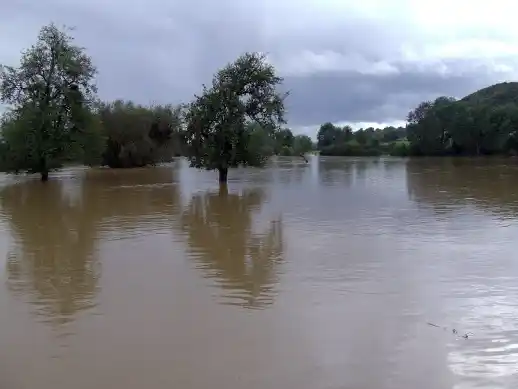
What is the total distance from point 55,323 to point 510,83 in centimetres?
17170

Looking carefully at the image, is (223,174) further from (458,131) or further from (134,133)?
(458,131)

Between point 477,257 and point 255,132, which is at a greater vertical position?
point 255,132

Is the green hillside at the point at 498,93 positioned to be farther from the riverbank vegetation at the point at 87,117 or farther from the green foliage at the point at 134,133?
the riverbank vegetation at the point at 87,117

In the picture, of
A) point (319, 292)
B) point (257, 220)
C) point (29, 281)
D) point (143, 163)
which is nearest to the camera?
point (319, 292)

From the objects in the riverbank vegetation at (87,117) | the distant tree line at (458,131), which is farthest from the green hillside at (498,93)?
the riverbank vegetation at (87,117)

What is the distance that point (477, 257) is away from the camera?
10.4m

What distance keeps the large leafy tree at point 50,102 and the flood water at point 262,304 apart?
20.8 metres

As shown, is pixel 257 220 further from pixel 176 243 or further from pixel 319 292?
pixel 319 292

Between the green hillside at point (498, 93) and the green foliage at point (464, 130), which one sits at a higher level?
the green hillside at point (498, 93)

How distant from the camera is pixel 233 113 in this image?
31078 mm

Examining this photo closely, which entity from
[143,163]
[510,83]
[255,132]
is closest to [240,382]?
[255,132]

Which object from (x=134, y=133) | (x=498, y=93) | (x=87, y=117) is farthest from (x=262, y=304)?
(x=498, y=93)

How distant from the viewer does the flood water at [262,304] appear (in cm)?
538

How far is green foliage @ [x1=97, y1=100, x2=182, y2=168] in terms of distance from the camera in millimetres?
57094
